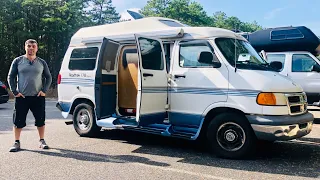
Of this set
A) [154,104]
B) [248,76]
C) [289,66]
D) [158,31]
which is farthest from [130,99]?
[289,66]

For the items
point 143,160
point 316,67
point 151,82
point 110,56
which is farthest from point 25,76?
point 316,67

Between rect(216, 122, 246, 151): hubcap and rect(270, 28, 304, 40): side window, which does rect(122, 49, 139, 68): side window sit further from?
rect(270, 28, 304, 40): side window

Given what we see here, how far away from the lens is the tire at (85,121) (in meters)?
7.71

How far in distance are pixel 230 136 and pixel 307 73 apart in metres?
5.86

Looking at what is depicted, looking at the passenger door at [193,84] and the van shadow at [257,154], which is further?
the passenger door at [193,84]

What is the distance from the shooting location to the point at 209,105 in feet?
19.9

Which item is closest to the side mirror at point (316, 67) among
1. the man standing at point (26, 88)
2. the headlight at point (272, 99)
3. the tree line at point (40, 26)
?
the headlight at point (272, 99)

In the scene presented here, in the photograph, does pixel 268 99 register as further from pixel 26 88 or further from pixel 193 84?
pixel 26 88

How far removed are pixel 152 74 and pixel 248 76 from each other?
1792mm

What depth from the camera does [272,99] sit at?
546cm

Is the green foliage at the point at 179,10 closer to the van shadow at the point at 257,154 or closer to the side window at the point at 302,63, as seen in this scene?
the side window at the point at 302,63

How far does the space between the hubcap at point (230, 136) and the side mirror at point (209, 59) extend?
110 cm

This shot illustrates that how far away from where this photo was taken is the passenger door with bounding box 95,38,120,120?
6617 mm

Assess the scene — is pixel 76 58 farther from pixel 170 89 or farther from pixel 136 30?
pixel 170 89
